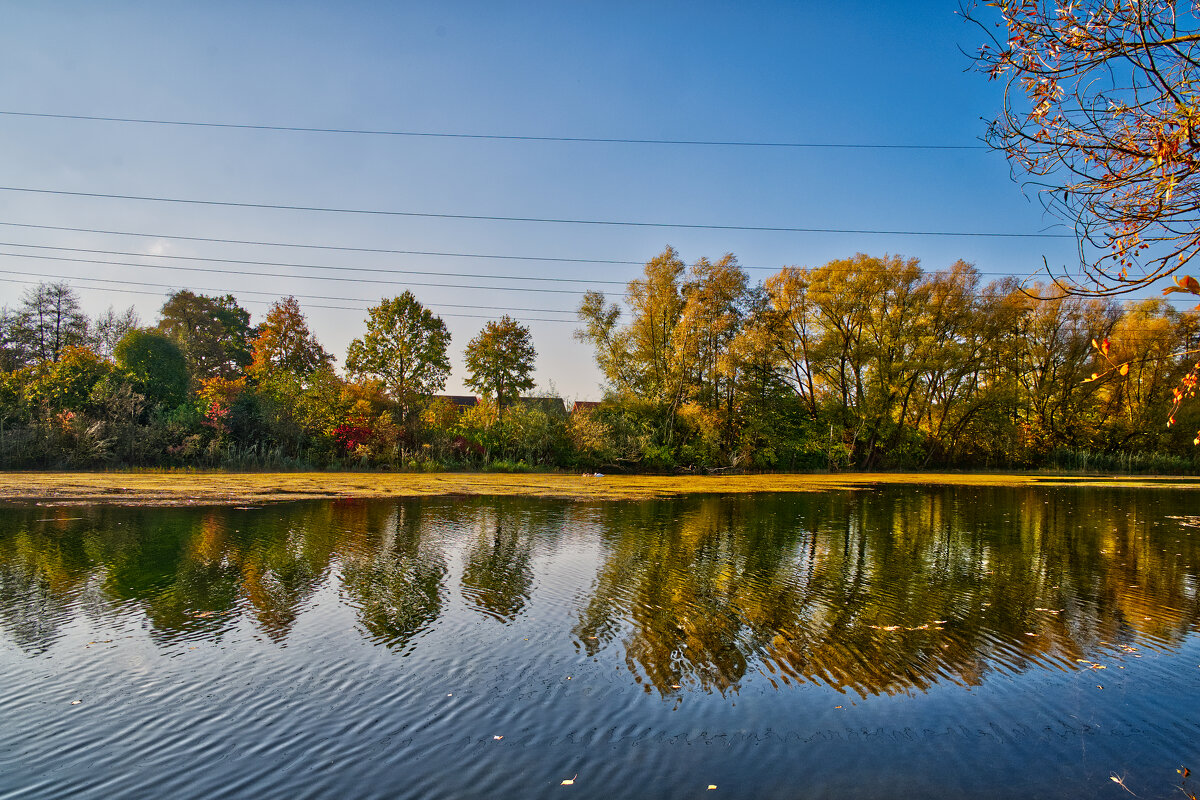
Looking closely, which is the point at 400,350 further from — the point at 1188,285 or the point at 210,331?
the point at 1188,285

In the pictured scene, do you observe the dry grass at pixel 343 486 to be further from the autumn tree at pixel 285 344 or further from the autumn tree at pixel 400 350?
the autumn tree at pixel 285 344

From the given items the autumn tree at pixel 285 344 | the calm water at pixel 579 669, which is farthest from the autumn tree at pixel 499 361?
the calm water at pixel 579 669

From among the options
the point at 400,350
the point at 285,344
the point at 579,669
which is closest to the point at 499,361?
the point at 400,350

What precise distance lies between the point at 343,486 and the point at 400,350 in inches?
583

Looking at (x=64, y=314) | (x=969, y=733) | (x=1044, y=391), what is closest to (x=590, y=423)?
(x=969, y=733)

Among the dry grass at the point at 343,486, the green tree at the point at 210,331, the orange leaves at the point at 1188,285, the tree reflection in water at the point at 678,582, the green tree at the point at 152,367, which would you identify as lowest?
the dry grass at the point at 343,486

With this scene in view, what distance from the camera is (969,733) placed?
396 cm

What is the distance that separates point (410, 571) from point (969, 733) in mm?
6065

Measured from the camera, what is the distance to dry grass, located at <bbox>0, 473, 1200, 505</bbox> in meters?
14.4

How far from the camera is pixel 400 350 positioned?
32000 mm

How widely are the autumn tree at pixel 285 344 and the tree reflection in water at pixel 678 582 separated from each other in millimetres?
28390

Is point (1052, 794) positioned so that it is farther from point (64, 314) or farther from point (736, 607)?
point (64, 314)

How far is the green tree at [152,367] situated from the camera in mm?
24484

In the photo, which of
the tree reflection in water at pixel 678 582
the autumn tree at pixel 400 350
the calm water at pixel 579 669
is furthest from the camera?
the autumn tree at pixel 400 350
